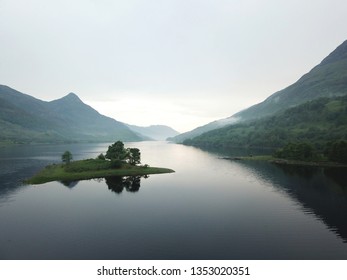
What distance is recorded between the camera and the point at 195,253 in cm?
5388

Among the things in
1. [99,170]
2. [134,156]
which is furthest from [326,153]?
[99,170]

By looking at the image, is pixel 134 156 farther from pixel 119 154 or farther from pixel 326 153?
pixel 326 153

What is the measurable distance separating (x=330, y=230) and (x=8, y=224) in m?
80.6

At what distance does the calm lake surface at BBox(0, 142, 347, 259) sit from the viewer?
5525 centimetres

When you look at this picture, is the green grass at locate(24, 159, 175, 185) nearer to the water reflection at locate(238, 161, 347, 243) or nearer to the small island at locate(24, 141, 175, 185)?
the small island at locate(24, 141, 175, 185)

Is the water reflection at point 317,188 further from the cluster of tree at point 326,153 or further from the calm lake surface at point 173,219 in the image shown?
the cluster of tree at point 326,153

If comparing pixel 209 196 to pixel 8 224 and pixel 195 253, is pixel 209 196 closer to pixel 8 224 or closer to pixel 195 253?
pixel 195 253

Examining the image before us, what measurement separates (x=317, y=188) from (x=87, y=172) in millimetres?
105840

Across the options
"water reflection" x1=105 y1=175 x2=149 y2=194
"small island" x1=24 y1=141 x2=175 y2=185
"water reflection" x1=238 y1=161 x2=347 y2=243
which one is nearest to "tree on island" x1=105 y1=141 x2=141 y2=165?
"small island" x1=24 y1=141 x2=175 y2=185

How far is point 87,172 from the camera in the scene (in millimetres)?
137625

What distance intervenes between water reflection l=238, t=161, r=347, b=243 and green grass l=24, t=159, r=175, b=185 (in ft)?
212

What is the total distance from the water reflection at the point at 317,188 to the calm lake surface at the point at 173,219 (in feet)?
1.16

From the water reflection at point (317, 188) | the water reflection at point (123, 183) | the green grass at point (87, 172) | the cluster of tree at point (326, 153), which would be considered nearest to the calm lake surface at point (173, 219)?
the water reflection at point (317, 188)
